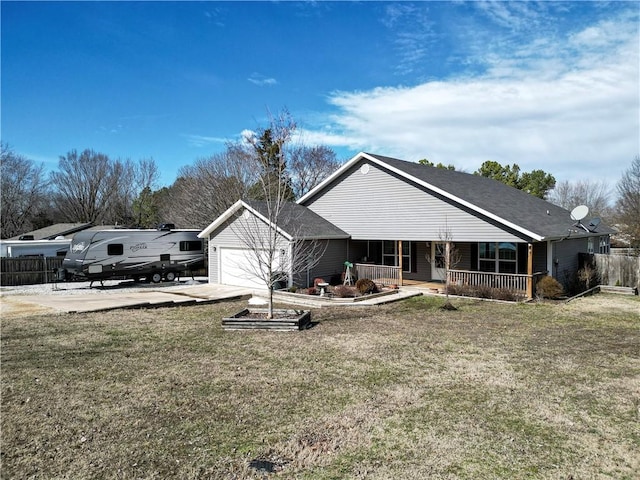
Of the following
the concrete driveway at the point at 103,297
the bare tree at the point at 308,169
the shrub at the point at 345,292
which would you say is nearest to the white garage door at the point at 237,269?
the concrete driveway at the point at 103,297

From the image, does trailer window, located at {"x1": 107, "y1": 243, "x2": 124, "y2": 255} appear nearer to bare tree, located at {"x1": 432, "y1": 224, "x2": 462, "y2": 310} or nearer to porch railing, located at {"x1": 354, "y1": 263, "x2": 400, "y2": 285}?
porch railing, located at {"x1": 354, "y1": 263, "x2": 400, "y2": 285}

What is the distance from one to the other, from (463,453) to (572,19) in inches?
551

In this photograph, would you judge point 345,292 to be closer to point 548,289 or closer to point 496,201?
point 548,289

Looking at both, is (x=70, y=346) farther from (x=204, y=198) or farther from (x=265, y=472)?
(x=204, y=198)

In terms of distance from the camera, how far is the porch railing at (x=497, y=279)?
1639 centimetres

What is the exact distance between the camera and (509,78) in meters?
18.0

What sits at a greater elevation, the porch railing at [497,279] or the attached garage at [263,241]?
the attached garage at [263,241]

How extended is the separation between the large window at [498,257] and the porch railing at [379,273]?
12.2 feet

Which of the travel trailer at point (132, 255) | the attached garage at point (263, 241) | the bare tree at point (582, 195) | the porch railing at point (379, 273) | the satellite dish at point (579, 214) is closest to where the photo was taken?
the attached garage at point (263, 241)

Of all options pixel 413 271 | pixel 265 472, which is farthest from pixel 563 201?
pixel 265 472

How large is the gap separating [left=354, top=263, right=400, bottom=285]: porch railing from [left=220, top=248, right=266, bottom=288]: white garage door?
14.8 feet

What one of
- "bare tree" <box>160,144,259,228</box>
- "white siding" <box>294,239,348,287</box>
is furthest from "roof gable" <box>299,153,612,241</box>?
"bare tree" <box>160,144,259,228</box>

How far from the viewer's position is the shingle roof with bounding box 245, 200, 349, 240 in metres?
18.6

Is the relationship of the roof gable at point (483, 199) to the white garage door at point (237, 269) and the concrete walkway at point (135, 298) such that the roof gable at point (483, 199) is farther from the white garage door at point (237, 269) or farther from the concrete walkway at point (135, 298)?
the white garage door at point (237, 269)
